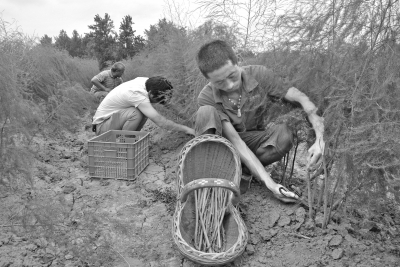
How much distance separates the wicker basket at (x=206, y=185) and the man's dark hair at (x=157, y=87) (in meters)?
1.42

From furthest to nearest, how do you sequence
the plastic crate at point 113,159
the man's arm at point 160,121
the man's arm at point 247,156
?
the man's arm at point 160,121 → the plastic crate at point 113,159 → the man's arm at point 247,156

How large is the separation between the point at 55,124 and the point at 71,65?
4.04 meters

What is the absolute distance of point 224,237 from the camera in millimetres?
2486

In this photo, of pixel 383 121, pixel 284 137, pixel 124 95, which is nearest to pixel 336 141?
pixel 383 121

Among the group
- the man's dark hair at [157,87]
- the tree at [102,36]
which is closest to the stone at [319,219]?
the man's dark hair at [157,87]

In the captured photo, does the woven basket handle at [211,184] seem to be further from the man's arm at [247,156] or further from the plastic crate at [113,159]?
the plastic crate at [113,159]

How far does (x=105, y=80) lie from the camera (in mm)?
7562

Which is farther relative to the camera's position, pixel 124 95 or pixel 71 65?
pixel 71 65

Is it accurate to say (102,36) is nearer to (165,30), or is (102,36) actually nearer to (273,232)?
(165,30)

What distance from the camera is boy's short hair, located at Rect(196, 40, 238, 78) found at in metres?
2.47

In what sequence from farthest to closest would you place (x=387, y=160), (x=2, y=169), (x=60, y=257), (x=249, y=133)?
(x=249, y=133) < (x=60, y=257) < (x=2, y=169) < (x=387, y=160)

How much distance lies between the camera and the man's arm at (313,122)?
2.17 meters

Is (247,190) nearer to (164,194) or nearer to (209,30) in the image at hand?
(164,194)

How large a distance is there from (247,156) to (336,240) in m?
0.85
